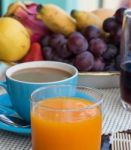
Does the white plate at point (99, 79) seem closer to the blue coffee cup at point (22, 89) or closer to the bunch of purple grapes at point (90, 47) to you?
the bunch of purple grapes at point (90, 47)

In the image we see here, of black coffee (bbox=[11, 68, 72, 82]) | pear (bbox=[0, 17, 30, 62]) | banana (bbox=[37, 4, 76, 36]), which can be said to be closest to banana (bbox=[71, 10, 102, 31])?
banana (bbox=[37, 4, 76, 36])

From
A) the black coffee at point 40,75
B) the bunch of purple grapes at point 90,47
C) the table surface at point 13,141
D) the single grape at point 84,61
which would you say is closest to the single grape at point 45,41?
the bunch of purple grapes at point 90,47

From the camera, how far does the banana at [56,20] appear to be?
98 cm

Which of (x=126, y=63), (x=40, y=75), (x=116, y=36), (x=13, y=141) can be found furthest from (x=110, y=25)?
Answer: (x=13, y=141)

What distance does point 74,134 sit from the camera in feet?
1.73

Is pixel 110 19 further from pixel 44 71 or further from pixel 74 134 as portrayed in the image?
pixel 74 134

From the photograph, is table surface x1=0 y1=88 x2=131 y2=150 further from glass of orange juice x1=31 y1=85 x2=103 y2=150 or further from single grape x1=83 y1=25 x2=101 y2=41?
single grape x1=83 y1=25 x2=101 y2=41

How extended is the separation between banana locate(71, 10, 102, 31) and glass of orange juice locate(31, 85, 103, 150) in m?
0.44

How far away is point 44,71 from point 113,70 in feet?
0.73

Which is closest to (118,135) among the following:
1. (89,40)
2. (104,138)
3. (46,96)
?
(104,138)

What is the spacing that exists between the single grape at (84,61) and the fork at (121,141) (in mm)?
235

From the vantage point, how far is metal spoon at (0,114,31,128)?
0.70m

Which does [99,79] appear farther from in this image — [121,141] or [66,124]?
[66,124]

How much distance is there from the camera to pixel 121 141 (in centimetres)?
67
